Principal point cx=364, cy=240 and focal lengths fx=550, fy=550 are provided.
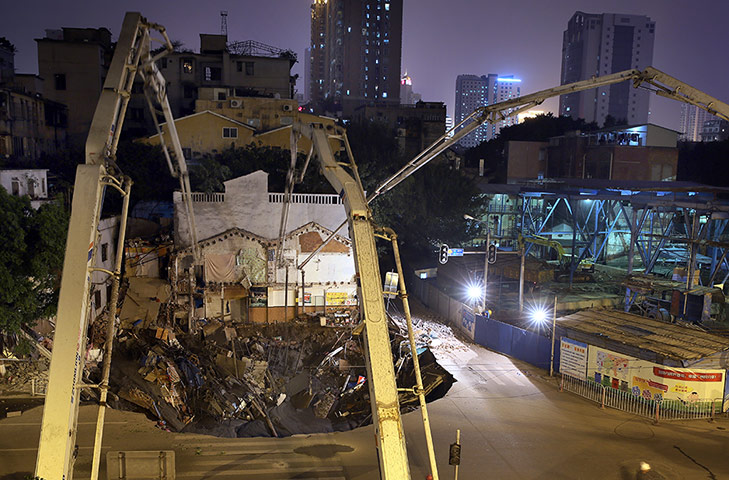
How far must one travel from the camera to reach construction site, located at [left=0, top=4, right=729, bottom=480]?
25.6 ft

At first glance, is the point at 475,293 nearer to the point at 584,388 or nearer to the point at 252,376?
the point at 584,388

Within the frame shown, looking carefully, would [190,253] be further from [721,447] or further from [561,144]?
[561,144]

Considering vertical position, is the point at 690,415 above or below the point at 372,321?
below

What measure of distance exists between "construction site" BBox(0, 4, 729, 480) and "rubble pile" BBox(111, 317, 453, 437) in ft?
0.26

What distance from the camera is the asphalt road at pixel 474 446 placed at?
45.3 feet

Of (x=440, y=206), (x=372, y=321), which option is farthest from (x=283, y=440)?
(x=440, y=206)

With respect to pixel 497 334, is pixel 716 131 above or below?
above

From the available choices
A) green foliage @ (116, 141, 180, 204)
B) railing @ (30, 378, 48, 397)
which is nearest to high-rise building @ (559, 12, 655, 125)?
green foliage @ (116, 141, 180, 204)

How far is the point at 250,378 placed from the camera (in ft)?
69.7

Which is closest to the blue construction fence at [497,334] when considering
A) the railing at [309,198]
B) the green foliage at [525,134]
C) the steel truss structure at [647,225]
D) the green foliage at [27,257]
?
the steel truss structure at [647,225]

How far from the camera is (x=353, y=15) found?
118m

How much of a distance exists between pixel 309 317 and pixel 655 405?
49.9ft

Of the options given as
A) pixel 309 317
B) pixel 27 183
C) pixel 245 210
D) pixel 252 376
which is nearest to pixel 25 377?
pixel 252 376

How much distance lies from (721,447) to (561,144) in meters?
44.9
